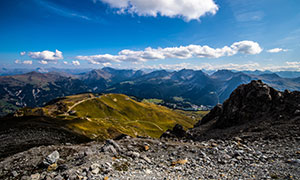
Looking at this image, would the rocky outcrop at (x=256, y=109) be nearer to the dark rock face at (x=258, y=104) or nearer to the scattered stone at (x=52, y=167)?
the dark rock face at (x=258, y=104)

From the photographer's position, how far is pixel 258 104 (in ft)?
138

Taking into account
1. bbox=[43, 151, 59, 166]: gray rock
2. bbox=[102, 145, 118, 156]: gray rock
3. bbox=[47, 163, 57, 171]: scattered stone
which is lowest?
bbox=[47, 163, 57, 171]: scattered stone

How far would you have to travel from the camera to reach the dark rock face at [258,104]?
113ft

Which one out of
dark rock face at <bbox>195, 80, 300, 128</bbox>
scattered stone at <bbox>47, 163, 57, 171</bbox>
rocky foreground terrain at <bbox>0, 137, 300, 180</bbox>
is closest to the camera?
rocky foreground terrain at <bbox>0, 137, 300, 180</bbox>

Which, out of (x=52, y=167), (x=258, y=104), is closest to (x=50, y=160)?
(x=52, y=167)

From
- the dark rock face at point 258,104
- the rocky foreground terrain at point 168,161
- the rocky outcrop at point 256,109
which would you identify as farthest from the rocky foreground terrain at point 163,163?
the dark rock face at point 258,104

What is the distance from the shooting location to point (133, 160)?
16.1 m

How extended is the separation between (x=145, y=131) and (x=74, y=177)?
6735 inches

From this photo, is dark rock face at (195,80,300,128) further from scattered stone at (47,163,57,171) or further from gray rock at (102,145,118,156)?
scattered stone at (47,163,57,171)

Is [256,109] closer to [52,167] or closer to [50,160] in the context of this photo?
[52,167]

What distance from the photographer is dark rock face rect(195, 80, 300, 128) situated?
34.4 metres

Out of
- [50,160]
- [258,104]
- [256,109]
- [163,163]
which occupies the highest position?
[258,104]

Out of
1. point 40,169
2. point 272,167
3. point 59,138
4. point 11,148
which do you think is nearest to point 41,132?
point 59,138

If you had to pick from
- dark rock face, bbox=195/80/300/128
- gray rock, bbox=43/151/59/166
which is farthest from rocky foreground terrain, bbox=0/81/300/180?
dark rock face, bbox=195/80/300/128
